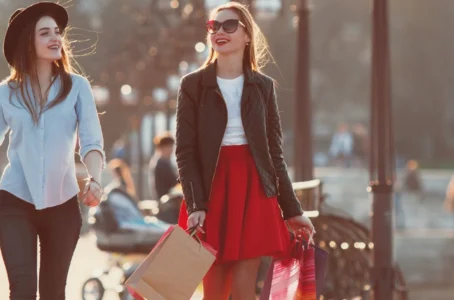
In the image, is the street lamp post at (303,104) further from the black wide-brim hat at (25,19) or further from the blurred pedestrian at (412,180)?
the blurred pedestrian at (412,180)

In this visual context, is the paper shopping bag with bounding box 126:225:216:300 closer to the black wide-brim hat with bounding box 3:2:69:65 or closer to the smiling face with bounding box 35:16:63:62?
the smiling face with bounding box 35:16:63:62

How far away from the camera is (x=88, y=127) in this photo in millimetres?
6566

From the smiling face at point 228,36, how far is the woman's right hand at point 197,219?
0.72 meters

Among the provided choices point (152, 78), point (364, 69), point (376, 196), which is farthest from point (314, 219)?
point (364, 69)

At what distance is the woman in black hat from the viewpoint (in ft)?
21.1

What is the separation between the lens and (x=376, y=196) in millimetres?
10930

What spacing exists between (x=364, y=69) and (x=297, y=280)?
79382mm

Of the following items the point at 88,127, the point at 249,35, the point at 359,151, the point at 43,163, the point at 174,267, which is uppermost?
the point at 249,35

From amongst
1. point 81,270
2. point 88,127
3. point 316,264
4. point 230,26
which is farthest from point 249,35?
point 81,270

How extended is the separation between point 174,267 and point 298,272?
0.80m

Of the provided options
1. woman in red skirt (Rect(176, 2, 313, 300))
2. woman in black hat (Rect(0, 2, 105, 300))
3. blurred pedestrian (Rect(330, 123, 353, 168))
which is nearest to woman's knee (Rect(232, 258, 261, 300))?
woman in red skirt (Rect(176, 2, 313, 300))

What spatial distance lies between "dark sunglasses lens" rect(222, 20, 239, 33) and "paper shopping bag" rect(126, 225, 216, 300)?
3.16 ft

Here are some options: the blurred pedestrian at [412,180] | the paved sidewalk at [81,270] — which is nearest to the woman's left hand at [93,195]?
the paved sidewalk at [81,270]

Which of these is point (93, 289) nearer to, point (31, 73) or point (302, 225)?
point (302, 225)
